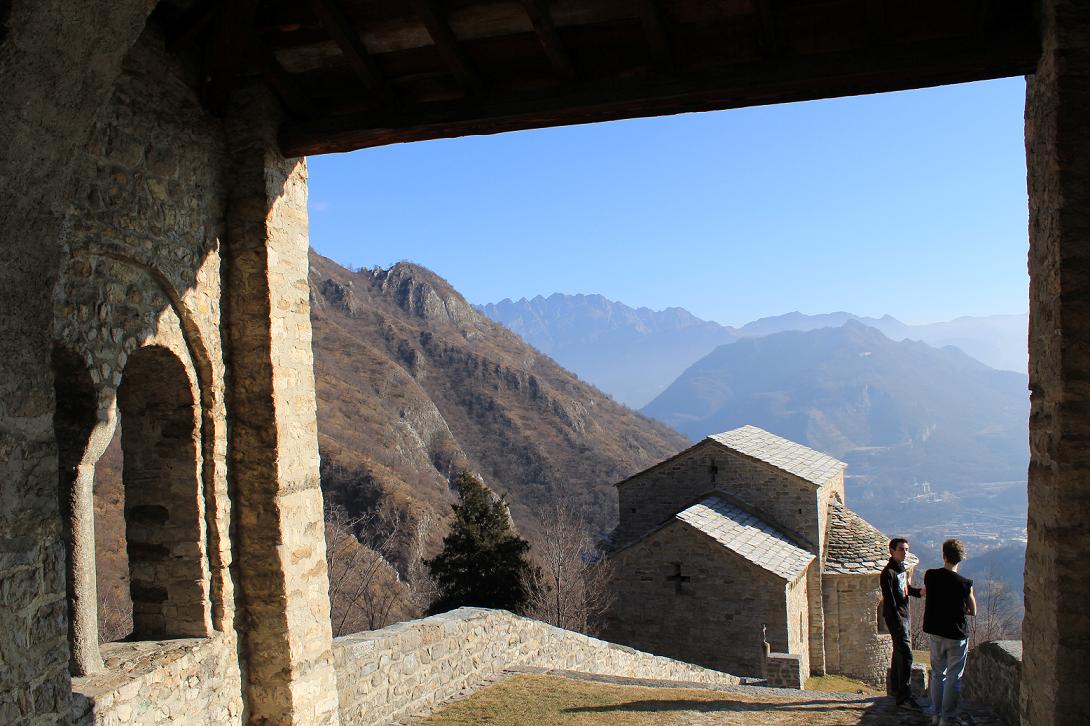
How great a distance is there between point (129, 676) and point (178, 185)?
3.12 metres

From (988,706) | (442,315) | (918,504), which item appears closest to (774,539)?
(988,706)

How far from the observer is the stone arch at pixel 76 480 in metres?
4.48

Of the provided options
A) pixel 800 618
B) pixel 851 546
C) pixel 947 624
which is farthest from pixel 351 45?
pixel 851 546

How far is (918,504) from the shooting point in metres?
184

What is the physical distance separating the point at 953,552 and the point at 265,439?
5485 mm

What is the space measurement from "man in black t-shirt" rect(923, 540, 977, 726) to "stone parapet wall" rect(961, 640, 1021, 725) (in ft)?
1.63

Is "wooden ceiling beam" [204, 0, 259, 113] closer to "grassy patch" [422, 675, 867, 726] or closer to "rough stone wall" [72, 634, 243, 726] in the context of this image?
"rough stone wall" [72, 634, 243, 726]

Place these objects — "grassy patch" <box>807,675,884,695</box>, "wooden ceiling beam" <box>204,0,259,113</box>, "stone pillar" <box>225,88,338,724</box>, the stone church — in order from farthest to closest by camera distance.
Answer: "grassy patch" <box>807,675,884,695</box> → the stone church → "stone pillar" <box>225,88,338,724</box> → "wooden ceiling beam" <box>204,0,259,113</box>

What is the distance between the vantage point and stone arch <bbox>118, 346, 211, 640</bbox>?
17.9 feet

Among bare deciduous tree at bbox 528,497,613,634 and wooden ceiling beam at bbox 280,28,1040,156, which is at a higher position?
wooden ceiling beam at bbox 280,28,1040,156

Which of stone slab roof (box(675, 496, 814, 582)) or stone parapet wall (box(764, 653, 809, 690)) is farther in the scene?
stone slab roof (box(675, 496, 814, 582))

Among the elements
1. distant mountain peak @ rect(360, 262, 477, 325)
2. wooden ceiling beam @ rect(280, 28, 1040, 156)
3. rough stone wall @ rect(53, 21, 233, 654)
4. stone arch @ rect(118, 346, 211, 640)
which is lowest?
stone arch @ rect(118, 346, 211, 640)

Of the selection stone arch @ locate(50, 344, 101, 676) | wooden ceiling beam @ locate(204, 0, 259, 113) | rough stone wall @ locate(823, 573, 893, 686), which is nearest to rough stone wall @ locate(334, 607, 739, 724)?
stone arch @ locate(50, 344, 101, 676)

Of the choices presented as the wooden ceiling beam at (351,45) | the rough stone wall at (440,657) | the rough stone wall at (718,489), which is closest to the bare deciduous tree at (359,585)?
the rough stone wall at (718,489)
